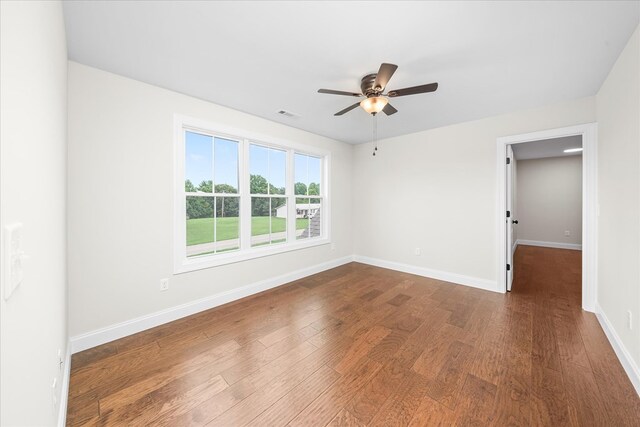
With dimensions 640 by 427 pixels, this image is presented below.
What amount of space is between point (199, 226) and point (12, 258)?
2.57 metres

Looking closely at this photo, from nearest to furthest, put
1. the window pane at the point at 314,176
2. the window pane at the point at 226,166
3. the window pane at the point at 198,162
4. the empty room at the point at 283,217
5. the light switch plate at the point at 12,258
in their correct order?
the light switch plate at the point at 12,258 < the empty room at the point at 283,217 < the window pane at the point at 198,162 < the window pane at the point at 226,166 < the window pane at the point at 314,176

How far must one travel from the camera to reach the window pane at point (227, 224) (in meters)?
3.28

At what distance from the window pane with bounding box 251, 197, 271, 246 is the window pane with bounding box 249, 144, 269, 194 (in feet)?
0.50

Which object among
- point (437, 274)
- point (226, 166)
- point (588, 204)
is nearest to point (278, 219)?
point (226, 166)

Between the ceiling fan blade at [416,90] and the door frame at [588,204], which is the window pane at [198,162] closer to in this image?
the ceiling fan blade at [416,90]

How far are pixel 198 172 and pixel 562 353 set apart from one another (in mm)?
4101

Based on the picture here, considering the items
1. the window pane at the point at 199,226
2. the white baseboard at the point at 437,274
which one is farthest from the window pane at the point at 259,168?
the white baseboard at the point at 437,274

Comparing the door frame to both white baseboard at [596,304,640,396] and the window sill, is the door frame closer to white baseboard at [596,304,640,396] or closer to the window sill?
white baseboard at [596,304,640,396]

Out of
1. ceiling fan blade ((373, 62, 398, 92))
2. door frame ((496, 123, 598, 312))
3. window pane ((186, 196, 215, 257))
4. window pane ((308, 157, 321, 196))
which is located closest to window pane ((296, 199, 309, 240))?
window pane ((308, 157, 321, 196))

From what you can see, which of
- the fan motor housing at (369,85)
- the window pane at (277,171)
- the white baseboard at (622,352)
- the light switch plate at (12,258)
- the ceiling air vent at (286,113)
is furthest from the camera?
the window pane at (277,171)

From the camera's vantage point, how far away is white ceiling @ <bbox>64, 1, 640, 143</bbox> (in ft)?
5.43

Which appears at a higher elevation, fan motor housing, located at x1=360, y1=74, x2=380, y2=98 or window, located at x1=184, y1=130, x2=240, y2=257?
fan motor housing, located at x1=360, y1=74, x2=380, y2=98

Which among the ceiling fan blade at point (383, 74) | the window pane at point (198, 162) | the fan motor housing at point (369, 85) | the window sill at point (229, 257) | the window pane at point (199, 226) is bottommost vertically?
the window sill at point (229, 257)

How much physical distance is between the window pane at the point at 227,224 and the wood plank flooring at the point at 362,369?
2.61 ft
